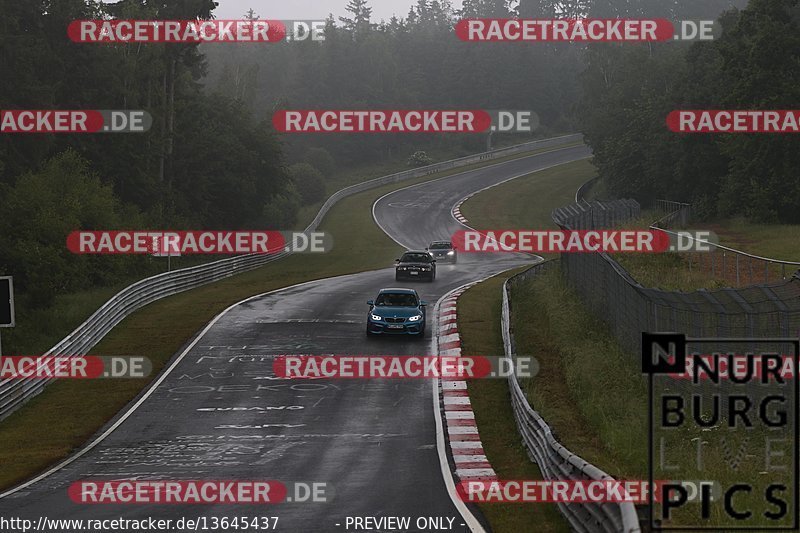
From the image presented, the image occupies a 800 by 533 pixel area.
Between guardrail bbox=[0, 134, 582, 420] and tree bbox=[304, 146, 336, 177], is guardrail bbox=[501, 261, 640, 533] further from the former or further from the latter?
tree bbox=[304, 146, 336, 177]

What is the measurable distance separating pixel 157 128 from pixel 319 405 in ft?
164

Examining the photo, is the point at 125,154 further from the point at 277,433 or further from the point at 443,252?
the point at 277,433

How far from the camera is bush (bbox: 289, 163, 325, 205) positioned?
105250 mm

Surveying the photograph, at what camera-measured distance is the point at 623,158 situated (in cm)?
8062

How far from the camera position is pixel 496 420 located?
2338 centimetres

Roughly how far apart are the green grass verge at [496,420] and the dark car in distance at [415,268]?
9.62ft

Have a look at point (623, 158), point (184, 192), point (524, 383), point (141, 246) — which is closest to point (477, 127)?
point (623, 158)

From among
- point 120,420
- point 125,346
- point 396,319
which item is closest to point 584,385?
point 396,319

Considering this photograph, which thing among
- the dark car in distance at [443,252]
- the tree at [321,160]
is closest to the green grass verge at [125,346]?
the dark car in distance at [443,252]

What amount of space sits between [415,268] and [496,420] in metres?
A: 26.8

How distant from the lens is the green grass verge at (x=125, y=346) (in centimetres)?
2188

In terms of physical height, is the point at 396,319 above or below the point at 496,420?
above

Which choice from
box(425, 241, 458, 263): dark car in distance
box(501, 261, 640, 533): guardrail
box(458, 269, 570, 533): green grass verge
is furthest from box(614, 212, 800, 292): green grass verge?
box(425, 241, 458, 263): dark car in distance

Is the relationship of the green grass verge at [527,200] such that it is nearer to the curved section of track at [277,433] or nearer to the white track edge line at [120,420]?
the curved section of track at [277,433]
